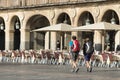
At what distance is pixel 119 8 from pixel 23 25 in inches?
518

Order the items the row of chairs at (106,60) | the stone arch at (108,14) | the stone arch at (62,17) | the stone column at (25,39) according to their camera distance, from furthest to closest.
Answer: the stone column at (25,39)
the stone arch at (62,17)
the stone arch at (108,14)
the row of chairs at (106,60)

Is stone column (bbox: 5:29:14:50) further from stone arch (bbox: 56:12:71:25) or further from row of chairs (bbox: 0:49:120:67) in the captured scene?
row of chairs (bbox: 0:49:120:67)

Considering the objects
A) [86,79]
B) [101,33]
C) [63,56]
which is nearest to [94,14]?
[101,33]

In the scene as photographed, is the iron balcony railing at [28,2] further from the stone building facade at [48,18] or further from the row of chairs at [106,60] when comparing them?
the row of chairs at [106,60]

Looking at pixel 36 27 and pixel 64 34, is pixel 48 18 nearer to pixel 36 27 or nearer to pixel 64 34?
pixel 64 34

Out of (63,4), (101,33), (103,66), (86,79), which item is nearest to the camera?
(86,79)

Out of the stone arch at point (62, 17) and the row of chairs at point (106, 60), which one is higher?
the stone arch at point (62, 17)

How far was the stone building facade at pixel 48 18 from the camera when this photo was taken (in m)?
37.0

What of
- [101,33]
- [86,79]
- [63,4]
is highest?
[63,4]

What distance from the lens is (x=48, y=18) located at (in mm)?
42312

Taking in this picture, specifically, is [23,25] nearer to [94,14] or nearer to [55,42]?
[55,42]

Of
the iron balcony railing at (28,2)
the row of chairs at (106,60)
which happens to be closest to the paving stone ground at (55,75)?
the row of chairs at (106,60)

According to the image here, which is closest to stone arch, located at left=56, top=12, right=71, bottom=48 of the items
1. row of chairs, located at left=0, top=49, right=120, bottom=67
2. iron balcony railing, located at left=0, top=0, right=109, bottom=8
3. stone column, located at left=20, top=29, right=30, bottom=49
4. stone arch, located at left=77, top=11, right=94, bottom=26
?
iron balcony railing, located at left=0, top=0, right=109, bottom=8

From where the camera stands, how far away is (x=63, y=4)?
131 feet
